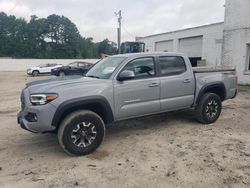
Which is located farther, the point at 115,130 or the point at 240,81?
the point at 240,81

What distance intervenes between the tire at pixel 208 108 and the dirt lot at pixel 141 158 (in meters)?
0.20

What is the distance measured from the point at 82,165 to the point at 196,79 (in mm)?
3443

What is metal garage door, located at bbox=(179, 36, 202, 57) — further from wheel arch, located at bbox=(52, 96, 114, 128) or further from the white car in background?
wheel arch, located at bbox=(52, 96, 114, 128)

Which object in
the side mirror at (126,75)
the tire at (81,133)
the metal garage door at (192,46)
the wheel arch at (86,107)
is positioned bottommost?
the tire at (81,133)

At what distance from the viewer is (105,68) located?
5398 millimetres

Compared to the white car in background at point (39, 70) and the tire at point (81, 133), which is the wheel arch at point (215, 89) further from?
the white car in background at point (39, 70)

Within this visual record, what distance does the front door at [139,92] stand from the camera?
4929mm

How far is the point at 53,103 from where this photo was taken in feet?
13.9

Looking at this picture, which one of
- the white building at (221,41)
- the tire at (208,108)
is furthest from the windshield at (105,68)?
the white building at (221,41)

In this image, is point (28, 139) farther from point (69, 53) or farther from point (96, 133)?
point (69, 53)

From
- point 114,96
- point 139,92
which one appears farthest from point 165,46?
point 114,96

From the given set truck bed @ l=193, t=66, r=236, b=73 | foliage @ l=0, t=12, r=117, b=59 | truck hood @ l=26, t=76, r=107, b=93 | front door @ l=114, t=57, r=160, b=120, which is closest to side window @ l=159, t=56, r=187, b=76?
front door @ l=114, t=57, r=160, b=120

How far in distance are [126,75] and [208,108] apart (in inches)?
107

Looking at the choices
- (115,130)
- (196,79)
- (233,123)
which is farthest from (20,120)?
(233,123)
